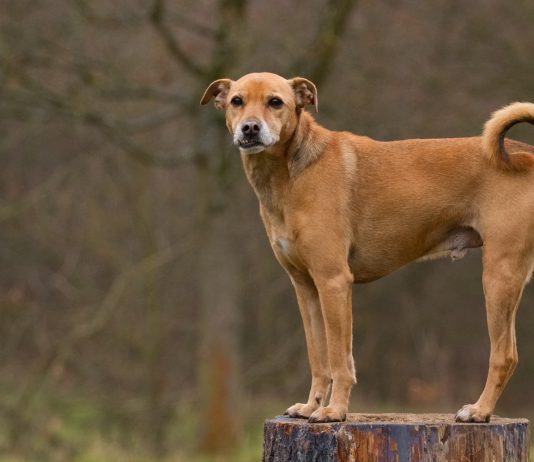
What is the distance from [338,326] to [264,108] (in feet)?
4.35

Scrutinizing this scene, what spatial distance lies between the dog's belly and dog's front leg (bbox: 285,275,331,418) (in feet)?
1.04

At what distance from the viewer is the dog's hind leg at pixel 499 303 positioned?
5.77 m

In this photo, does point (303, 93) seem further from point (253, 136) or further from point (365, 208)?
point (365, 208)

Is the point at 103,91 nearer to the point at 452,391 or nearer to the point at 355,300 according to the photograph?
the point at 355,300

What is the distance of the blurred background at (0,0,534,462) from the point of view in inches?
532

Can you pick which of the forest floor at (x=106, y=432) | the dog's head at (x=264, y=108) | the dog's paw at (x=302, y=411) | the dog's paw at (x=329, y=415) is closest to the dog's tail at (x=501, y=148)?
the dog's head at (x=264, y=108)

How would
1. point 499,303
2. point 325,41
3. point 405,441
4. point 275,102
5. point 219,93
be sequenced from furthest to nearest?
point 325,41 < point 219,93 < point 275,102 < point 499,303 < point 405,441

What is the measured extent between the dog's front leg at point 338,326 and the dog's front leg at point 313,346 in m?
0.37

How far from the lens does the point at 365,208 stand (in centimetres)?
609

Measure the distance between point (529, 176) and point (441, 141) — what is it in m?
0.57

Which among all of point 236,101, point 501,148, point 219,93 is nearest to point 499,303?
point 501,148

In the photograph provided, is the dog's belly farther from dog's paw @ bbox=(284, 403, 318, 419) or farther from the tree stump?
the tree stump

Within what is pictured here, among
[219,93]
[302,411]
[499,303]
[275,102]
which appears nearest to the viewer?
[499,303]

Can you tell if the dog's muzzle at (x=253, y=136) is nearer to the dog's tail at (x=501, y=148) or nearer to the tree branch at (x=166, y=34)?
the dog's tail at (x=501, y=148)
